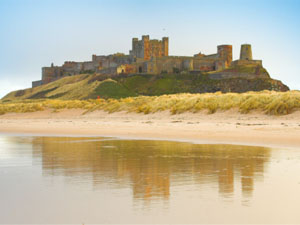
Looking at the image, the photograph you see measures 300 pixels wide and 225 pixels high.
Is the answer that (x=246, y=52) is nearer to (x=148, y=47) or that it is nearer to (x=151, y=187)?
(x=148, y=47)

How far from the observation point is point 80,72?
8794 centimetres

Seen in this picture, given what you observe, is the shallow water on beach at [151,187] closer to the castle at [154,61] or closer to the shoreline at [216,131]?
the shoreline at [216,131]

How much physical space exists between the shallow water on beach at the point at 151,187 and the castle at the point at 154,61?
215 feet

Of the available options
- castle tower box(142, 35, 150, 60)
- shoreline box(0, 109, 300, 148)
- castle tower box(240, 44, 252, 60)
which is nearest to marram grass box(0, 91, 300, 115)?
shoreline box(0, 109, 300, 148)

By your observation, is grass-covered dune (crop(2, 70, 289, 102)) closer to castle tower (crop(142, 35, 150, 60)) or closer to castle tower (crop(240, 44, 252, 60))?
castle tower (crop(240, 44, 252, 60))

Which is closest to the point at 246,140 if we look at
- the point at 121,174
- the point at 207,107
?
the point at 121,174

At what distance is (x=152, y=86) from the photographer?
6988 cm

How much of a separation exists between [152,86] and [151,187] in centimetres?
6350

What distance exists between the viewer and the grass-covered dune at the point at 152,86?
6512cm

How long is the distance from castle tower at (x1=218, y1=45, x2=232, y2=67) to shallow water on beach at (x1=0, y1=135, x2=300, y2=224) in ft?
229

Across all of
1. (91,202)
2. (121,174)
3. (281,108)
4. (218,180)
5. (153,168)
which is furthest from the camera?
(281,108)

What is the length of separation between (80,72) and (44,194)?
8300 centimetres

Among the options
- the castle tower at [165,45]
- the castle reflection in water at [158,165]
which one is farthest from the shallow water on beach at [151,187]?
the castle tower at [165,45]

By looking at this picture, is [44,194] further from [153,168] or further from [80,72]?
[80,72]
